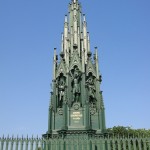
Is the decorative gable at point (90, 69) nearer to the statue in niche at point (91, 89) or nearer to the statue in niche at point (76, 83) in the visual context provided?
the statue in niche at point (91, 89)

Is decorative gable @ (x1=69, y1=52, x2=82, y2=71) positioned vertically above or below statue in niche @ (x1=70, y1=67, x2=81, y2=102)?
above

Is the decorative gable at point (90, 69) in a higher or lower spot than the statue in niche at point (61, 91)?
higher

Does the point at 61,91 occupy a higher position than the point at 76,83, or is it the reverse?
the point at 76,83

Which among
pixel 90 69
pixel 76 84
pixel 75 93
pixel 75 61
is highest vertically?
pixel 75 61

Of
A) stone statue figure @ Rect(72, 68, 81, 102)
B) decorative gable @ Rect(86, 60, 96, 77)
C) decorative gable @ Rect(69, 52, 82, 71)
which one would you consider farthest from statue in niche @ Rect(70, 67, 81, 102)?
decorative gable @ Rect(86, 60, 96, 77)

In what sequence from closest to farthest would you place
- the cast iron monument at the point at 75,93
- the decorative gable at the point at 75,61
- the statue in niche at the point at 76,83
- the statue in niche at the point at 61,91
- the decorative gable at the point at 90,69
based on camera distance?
the cast iron monument at the point at 75,93 → the statue in niche at the point at 76,83 → the statue in niche at the point at 61,91 → the decorative gable at the point at 75,61 → the decorative gable at the point at 90,69

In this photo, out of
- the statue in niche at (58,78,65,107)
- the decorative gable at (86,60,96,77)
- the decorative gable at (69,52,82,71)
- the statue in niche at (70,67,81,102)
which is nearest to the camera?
the statue in niche at (70,67,81,102)

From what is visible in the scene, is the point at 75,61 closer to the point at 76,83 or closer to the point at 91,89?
the point at 76,83

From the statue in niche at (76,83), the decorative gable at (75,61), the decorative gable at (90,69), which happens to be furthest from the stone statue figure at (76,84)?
the decorative gable at (90,69)

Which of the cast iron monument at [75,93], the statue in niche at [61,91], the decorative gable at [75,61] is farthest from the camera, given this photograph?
the decorative gable at [75,61]

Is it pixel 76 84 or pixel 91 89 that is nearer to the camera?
pixel 76 84

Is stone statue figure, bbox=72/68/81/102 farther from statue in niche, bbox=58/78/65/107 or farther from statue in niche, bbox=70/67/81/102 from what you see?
statue in niche, bbox=58/78/65/107

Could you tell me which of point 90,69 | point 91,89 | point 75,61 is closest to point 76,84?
point 91,89

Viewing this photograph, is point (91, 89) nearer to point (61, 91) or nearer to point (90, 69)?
point (90, 69)
